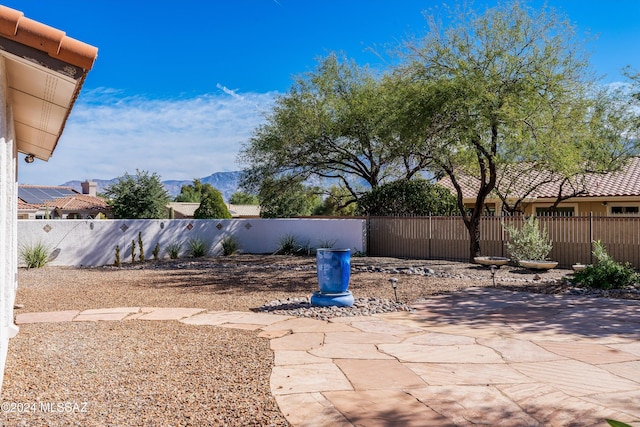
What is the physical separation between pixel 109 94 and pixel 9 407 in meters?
28.3

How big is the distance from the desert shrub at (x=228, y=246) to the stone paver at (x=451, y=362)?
11.1m

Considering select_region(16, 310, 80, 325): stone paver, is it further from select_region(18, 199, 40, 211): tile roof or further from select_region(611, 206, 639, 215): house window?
select_region(18, 199, 40, 211): tile roof

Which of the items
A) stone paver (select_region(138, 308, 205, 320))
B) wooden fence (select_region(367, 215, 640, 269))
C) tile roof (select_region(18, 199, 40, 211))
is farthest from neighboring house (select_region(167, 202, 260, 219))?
stone paver (select_region(138, 308, 205, 320))

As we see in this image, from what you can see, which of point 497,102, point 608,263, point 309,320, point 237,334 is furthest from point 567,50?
point 237,334

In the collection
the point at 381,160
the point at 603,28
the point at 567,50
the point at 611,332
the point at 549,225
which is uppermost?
the point at 603,28

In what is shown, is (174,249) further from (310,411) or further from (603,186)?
(603,186)

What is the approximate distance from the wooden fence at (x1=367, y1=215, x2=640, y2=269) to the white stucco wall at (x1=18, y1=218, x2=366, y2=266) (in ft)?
3.68

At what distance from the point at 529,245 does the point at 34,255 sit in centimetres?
1467

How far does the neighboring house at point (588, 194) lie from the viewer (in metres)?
23.1

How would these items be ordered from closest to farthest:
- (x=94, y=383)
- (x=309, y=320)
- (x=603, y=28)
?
(x=94, y=383), (x=309, y=320), (x=603, y=28)

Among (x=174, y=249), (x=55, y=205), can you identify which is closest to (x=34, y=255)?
(x=174, y=249)

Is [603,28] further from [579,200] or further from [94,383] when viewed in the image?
[94,383]

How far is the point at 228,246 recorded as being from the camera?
19.9 metres

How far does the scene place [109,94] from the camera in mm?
29328
